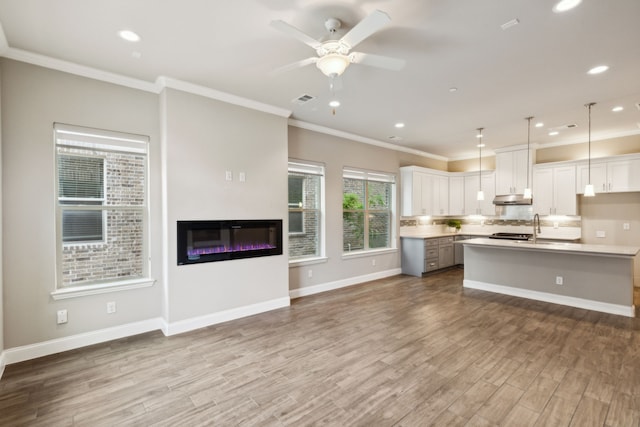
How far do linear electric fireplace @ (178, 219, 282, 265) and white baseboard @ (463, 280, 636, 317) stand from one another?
3824 millimetres

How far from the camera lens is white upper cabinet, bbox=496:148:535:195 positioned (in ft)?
21.3

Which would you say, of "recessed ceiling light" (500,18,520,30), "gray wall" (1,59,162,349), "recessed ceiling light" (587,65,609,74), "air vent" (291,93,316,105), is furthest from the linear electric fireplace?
"recessed ceiling light" (587,65,609,74)

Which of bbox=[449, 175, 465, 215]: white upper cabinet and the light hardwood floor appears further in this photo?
bbox=[449, 175, 465, 215]: white upper cabinet

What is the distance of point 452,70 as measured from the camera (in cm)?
318

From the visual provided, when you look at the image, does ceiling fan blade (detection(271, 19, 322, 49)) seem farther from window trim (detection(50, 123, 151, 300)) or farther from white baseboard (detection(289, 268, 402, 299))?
white baseboard (detection(289, 268, 402, 299))

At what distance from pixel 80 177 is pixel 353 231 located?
4.48m

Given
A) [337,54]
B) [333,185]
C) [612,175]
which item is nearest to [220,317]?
[333,185]

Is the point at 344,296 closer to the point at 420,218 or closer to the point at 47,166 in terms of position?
the point at 420,218

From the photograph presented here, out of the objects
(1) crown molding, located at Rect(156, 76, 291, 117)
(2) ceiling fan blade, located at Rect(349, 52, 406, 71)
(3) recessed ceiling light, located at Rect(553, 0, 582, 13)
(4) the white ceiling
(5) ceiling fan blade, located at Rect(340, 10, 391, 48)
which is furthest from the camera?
(1) crown molding, located at Rect(156, 76, 291, 117)

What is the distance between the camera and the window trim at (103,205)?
313cm

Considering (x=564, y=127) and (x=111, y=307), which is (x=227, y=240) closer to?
(x=111, y=307)

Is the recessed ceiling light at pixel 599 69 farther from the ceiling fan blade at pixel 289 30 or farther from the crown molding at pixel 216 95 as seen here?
the crown molding at pixel 216 95

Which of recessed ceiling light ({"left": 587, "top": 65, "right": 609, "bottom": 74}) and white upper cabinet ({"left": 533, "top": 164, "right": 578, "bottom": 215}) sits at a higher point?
recessed ceiling light ({"left": 587, "top": 65, "right": 609, "bottom": 74})

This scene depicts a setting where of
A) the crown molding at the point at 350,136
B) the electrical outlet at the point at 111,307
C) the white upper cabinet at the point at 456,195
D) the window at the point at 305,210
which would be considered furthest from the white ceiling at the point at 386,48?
the white upper cabinet at the point at 456,195
